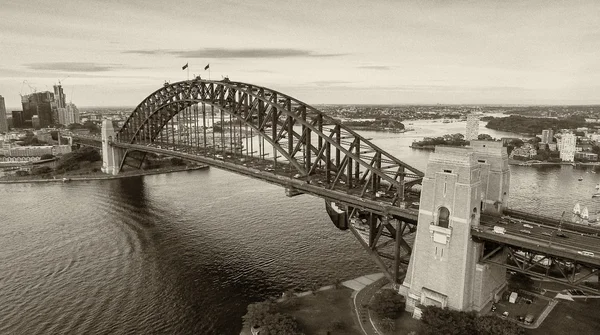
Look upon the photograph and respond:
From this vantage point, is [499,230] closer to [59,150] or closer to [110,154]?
[110,154]

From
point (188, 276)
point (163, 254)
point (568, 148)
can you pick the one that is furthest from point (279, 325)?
Answer: point (568, 148)

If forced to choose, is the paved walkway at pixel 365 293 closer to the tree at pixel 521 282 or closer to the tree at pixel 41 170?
the tree at pixel 521 282

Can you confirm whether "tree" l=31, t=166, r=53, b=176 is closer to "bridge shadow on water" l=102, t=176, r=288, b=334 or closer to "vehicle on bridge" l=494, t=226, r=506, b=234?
"bridge shadow on water" l=102, t=176, r=288, b=334

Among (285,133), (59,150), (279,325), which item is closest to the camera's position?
(279,325)

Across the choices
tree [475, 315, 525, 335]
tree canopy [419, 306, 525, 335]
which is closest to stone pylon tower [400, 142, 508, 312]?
tree canopy [419, 306, 525, 335]

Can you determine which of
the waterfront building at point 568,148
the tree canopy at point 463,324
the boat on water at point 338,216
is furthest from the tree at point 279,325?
the waterfront building at point 568,148

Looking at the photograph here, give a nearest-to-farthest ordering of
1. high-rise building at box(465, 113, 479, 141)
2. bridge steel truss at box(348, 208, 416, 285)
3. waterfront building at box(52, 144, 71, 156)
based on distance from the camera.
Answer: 1. bridge steel truss at box(348, 208, 416, 285)
2. waterfront building at box(52, 144, 71, 156)
3. high-rise building at box(465, 113, 479, 141)
